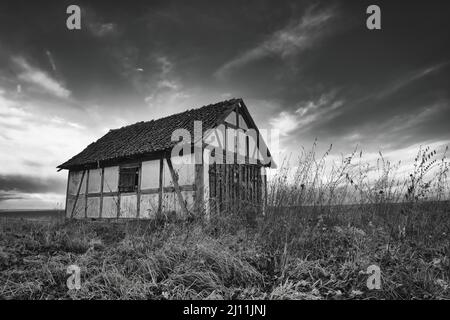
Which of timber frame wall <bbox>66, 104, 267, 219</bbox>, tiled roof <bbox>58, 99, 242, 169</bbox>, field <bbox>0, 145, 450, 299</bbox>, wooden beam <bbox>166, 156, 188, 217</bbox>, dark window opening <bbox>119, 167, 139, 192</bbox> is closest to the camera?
field <bbox>0, 145, 450, 299</bbox>

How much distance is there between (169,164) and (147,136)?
2.78 metres

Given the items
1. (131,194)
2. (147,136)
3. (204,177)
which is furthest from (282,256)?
(147,136)

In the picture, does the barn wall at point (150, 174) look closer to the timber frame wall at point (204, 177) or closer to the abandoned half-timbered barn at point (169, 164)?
the abandoned half-timbered barn at point (169, 164)

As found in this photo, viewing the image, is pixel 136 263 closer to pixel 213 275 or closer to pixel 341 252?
pixel 213 275

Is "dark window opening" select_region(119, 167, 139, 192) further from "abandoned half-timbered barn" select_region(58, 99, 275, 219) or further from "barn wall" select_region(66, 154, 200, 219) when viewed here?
"barn wall" select_region(66, 154, 200, 219)

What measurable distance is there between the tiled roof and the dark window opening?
581mm

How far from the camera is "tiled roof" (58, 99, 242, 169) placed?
10998mm

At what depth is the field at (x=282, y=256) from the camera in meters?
3.03

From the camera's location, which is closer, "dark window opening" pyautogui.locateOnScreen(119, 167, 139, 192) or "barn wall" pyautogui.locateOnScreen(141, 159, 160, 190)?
"barn wall" pyautogui.locateOnScreen(141, 159, 160, 190)

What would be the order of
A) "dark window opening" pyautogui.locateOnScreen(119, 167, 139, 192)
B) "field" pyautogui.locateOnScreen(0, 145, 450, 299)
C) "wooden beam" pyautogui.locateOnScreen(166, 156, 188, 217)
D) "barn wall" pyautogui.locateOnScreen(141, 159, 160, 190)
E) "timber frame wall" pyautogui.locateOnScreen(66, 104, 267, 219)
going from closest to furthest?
"field" pyautogui.locateOnScreen(0, 145, 450, 299), "timber frame wall" pyautogui.locateOnScreen(66, 104, 267, 219), "wooden beam" pyautogui.locateOnScreen(166, 156, 188, 217), "barn wall" pyautogui.locateOnScreen(141, 159, 160, 190), "dark window opening" pyautogui.locateOnScreen(119, 167, 139, 192)

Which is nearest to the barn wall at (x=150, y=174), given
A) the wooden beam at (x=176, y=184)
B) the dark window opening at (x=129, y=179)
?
the dark window opening at (x=129, y=179)

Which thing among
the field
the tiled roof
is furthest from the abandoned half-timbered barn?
the field
